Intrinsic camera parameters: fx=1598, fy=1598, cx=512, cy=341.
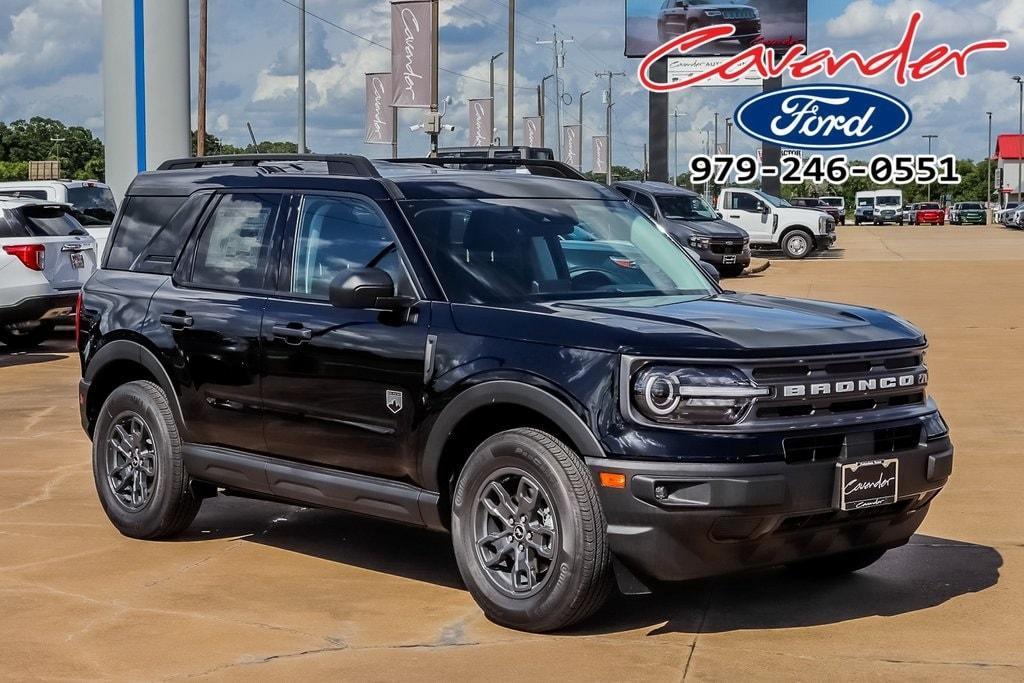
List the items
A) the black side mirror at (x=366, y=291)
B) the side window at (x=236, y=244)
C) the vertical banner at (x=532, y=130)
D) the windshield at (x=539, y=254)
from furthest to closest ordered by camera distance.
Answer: the vertical banner at (x=532, y=130) → the side window at (x=236, y=244) → the windshield at (x=539, y=254) → the black side mirror at (x=366, y=291)

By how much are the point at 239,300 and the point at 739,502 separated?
2784 millimetres

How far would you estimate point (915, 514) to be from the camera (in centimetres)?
641

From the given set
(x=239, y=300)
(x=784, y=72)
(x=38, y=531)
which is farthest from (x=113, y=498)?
(x=784, y=72)

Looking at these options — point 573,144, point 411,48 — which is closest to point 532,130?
point 573,144

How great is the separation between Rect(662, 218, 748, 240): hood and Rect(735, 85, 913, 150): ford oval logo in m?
16.5

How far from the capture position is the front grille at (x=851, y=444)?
579 cm

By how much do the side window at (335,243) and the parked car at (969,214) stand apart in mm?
93846

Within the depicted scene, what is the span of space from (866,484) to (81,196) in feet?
59.3

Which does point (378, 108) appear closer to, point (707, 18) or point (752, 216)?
point (752, 216)

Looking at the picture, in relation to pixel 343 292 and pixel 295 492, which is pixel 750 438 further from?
pixel 295 492

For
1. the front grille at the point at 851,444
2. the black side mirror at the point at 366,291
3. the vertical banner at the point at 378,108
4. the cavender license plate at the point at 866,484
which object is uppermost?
the vertical banner at the point at 378,108

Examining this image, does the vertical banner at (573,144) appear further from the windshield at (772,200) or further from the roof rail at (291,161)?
the roof rail at (291,161)

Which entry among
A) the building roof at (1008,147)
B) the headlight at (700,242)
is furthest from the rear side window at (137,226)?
the building roof at (1008,147)

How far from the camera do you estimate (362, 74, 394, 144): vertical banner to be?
36.1m
